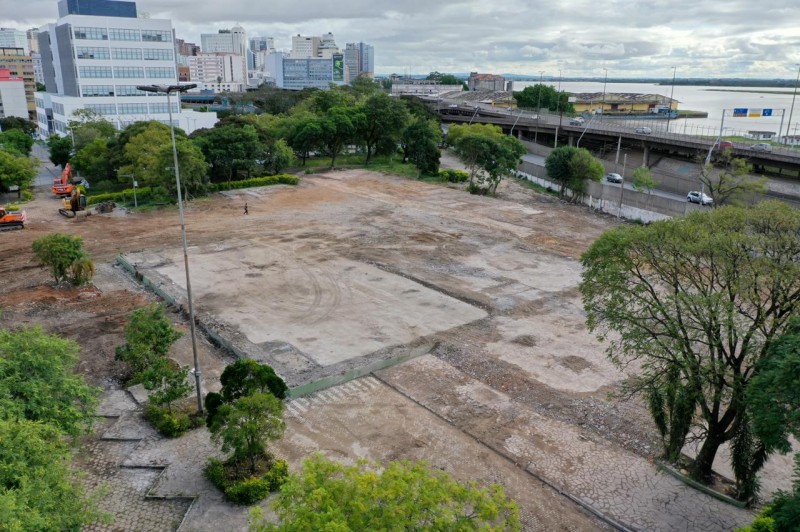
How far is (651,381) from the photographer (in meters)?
14.0

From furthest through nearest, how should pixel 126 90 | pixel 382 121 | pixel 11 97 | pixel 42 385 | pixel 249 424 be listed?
pixel 11 97 < pixel 126 90 < pixel 382 121 < pixel 249 424 < pixel 42 385

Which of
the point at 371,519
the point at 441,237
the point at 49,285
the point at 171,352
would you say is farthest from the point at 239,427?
the point at 441,237

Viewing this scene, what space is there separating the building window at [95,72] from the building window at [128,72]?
0.99 m

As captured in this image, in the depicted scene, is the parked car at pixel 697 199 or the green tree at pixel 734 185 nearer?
the green tree at pixel 734 185

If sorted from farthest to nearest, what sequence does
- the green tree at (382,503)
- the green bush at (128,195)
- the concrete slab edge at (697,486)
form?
the green bush at (128,195), the concrete slab edge at (697,486), the green tree at (382,503)

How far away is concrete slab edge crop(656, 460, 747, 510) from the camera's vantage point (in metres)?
13.9

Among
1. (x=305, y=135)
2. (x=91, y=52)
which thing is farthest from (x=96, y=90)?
(x=305, y=135)

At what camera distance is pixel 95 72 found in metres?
72.5

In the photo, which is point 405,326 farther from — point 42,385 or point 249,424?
point 42,385

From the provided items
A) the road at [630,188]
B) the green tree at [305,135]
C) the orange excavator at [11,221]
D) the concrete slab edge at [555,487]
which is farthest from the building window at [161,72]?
the concrete slab edge at [555,487]

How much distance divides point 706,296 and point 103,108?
7837 centimetres

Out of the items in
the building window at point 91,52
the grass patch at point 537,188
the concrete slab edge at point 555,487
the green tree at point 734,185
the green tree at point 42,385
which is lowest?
the concrete slab edge at point 555,487

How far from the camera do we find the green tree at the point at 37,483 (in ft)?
31.5

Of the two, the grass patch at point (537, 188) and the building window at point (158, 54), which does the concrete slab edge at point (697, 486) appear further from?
the building window at point (158, 54)
